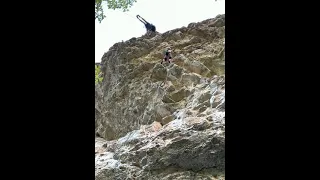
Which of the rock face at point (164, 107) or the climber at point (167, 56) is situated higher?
the climber at point (167, 56)

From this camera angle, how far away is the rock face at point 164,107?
351 inches

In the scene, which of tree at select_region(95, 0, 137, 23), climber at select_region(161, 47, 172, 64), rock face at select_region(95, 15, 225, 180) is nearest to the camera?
tree at select_region(95, 0, 137, 23)

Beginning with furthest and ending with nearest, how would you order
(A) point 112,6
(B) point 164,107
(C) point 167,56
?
1. (C) point 167,56
2. (B) point 164,107
3. (A) point 112,6

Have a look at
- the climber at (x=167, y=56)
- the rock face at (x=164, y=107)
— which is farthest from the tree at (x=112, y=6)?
the climber at (x=167, y=56)

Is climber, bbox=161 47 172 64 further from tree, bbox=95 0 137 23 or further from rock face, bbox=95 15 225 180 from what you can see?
tree, bbox=95 0 137 23

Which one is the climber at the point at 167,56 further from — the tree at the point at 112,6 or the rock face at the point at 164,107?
the tree at the point at 112,6

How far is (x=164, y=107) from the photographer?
1223 centimetres

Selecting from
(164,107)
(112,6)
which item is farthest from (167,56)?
(112,6)

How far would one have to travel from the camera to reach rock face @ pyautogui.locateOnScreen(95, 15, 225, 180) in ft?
29.2

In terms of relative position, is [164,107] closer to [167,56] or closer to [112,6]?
[167,56]

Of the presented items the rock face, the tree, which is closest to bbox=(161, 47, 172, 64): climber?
the rock face
